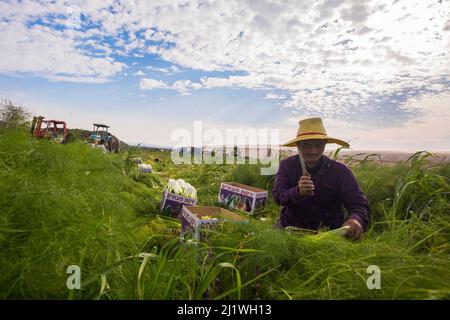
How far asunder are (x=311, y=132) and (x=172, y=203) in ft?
6.19

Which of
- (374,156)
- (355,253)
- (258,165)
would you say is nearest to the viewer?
(355,253)

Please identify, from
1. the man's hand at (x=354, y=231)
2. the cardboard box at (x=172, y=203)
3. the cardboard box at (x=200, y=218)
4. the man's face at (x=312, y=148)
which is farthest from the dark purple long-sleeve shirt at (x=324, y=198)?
the cardboard box at (x=172, y=203)

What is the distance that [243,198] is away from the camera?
16.1ft

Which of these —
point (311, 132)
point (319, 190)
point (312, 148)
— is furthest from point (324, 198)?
point (311, 132)

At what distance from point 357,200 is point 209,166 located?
5083 mm

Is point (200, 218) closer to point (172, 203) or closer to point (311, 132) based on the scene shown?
point (172, 203)

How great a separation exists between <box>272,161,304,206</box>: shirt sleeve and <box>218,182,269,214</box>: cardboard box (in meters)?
0.95

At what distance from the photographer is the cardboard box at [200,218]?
95.6 inches

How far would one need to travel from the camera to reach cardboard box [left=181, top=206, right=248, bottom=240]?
7.97 feet

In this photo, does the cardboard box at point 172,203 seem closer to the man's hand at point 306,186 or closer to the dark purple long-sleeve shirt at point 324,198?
the dark purple long-sleeve shirt at point 324,198
